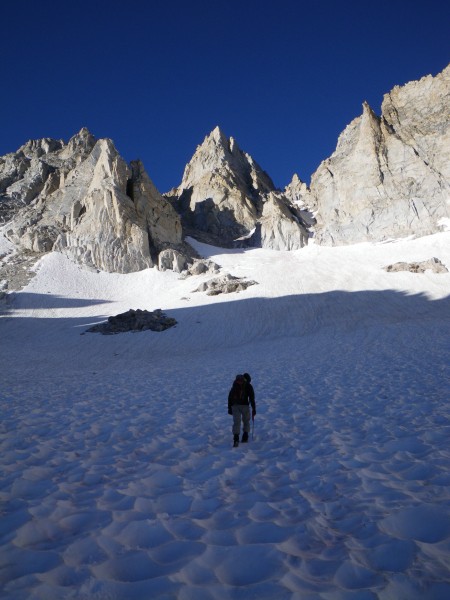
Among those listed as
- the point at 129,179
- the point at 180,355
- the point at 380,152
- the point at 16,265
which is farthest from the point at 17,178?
the point at 380,152

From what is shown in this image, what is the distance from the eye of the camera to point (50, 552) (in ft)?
11.1

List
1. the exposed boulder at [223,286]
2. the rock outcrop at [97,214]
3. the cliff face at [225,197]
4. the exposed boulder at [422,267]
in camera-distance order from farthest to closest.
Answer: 1. the cliff face at [225,197]
2. the rock outcrop at [97,214]
3. the exposed boulder at [422,267]
4. the exposed boulder at [223,286]

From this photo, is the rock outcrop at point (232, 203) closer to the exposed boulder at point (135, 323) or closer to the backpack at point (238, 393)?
the exposed boulder at point (135, 323)

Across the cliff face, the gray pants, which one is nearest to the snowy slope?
the gray pants

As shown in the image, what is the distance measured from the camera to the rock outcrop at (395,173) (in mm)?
63844

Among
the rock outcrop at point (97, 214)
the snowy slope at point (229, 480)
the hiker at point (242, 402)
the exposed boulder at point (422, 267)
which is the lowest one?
the snowy slope at point (229, 480)

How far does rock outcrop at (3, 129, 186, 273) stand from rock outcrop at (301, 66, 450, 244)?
3474 centimetres

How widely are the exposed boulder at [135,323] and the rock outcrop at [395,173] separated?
Result: 48.1 meters

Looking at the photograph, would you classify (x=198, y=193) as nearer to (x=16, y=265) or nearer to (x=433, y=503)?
(x=16, y=265)

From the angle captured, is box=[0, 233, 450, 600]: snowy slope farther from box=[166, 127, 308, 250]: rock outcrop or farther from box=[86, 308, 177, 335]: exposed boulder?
box=[166, 127, 308, 250]: rock outcrop

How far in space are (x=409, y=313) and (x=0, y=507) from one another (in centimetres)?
3164

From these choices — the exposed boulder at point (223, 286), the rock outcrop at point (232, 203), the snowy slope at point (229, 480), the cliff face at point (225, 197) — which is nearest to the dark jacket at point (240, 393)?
the snowy slope at point (229, 480)

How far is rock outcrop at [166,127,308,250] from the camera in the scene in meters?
71.0

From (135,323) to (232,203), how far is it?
2183 inches
